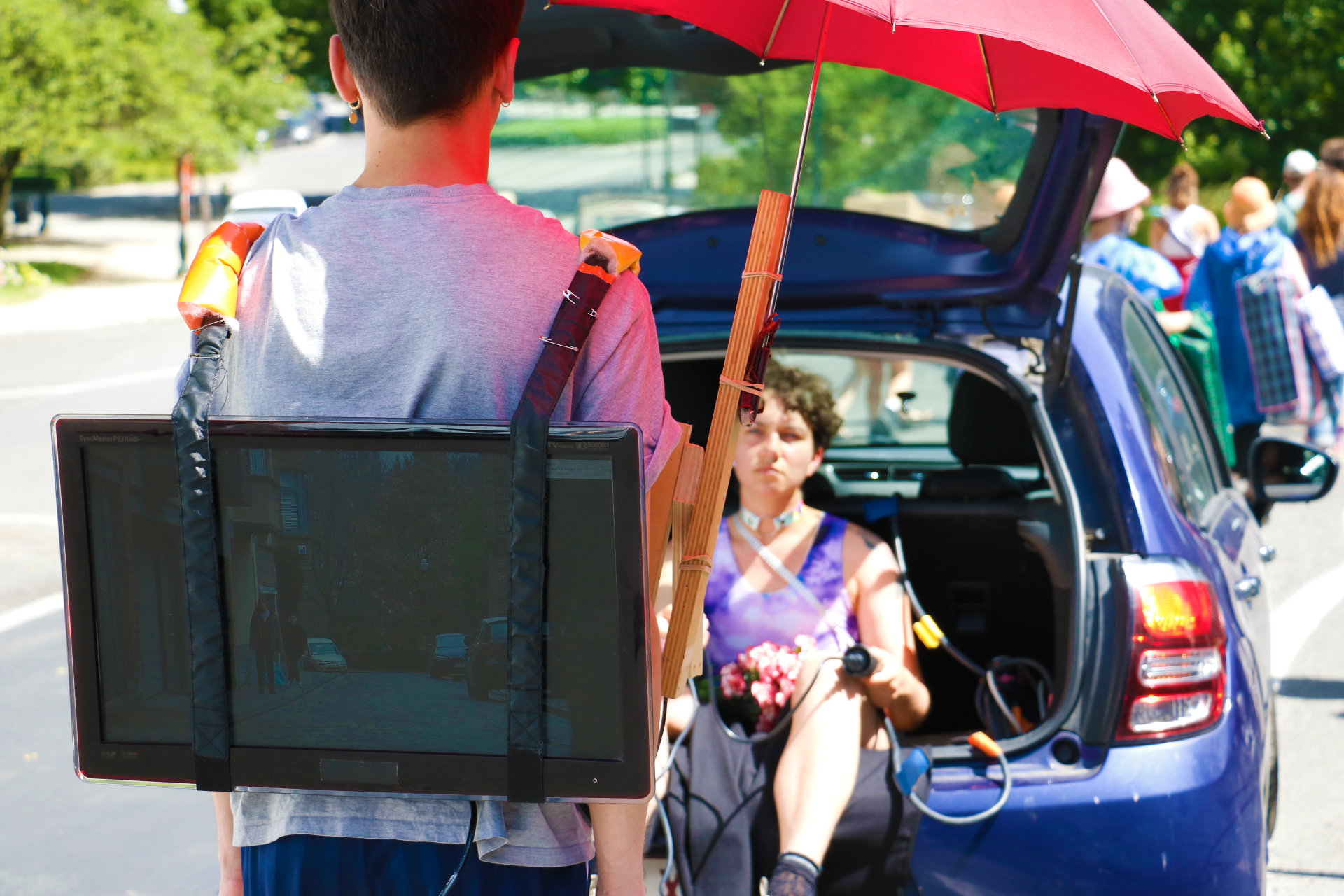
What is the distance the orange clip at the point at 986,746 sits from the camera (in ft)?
8.39

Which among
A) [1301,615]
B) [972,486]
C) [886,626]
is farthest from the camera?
[1301,615]

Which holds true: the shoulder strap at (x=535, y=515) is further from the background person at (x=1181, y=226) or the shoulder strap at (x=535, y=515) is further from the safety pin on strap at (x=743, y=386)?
the background person at (x=1181, y=226)

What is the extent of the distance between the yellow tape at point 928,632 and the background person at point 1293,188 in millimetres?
7170

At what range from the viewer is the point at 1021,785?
98.2 inches

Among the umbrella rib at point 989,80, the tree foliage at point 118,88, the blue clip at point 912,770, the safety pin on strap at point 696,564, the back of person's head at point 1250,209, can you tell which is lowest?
the blue clip at point 912,770

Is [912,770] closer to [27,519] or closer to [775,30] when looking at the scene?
[775,30]

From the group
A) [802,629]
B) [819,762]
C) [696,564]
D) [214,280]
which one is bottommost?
[819,762]

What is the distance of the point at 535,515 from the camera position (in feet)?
4.55

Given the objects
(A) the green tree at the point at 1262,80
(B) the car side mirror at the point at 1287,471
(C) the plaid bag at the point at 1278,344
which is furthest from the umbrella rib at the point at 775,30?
(A) the green tree at the point at 1262,80

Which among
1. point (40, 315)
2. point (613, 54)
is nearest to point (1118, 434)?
point (613, 54)

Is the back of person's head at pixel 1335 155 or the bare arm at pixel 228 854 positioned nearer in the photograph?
the bare arm at pixel 228 854

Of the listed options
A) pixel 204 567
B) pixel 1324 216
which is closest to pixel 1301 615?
pixel 1324 216

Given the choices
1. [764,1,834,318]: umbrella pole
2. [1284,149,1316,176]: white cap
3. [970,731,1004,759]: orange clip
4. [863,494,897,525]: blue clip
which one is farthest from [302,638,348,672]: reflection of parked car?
[1284,149,1316,176]: white cap

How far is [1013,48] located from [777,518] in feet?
4.78
